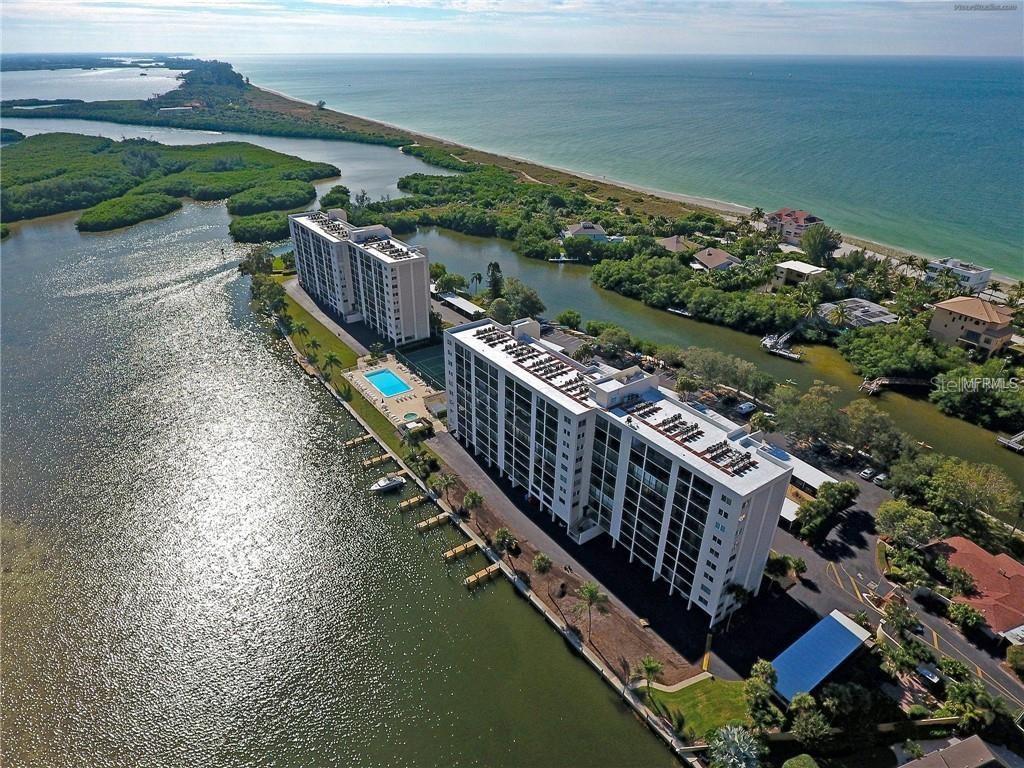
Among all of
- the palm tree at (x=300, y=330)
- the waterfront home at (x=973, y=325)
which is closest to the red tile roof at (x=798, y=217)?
the waterfront home at (x=973, y=325)

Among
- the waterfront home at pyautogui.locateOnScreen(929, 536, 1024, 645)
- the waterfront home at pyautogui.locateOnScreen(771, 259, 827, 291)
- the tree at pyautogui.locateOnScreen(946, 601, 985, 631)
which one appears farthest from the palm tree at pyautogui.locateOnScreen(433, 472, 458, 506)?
the waterfront home at pyautogui.locateOnScreen(771, 259, 827, 291)

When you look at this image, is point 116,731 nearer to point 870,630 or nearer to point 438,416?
point 438,416

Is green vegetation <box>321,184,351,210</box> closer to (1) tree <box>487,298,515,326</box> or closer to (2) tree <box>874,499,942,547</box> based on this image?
(1) tree <box>487,298,515,326</box>

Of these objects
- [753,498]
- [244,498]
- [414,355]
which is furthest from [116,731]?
[414,355]

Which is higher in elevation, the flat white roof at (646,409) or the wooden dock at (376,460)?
the flat white roof at (646,409)

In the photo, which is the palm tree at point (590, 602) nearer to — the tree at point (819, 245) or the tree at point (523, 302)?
the tree at point (523, 302)

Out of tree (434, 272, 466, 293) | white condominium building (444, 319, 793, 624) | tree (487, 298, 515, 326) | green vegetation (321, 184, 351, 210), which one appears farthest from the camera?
green vegetation (321, 184, 351, 210)
